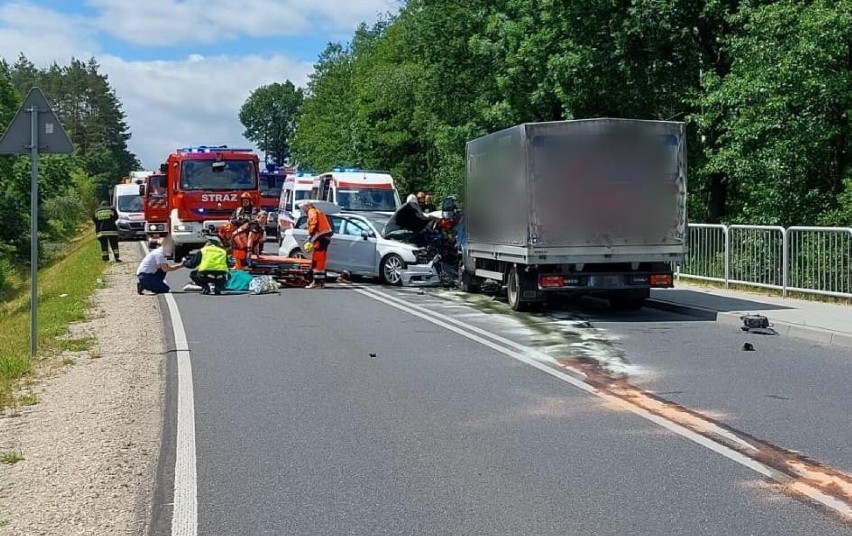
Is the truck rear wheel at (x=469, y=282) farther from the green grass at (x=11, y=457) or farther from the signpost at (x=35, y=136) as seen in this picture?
the green grass at (x=11, y=457)

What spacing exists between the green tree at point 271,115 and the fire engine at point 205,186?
122 m

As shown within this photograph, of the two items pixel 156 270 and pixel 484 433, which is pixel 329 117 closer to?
pixel 156 270

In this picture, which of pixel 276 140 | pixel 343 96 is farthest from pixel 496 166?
pixel 276 140

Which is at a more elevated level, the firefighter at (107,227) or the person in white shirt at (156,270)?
the firefighter at (107,227)

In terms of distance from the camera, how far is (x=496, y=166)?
17938 millimetres

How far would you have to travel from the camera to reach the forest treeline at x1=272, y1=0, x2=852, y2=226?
824 inches

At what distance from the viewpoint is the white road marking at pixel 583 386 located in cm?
642

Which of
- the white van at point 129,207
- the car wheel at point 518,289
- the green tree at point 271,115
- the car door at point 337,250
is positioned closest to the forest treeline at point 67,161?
the white van at point 129,207

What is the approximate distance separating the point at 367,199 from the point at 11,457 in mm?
22225

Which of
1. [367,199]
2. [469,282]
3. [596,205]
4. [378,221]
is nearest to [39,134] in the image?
[596,205]

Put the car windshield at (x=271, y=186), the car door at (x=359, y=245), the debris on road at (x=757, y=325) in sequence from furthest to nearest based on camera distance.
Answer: the car windshield at (x=271, y=186) → the car door at (x=359, y=245) → the debris on road at (x=757, y=325)

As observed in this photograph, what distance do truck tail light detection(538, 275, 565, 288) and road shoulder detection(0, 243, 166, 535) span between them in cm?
579

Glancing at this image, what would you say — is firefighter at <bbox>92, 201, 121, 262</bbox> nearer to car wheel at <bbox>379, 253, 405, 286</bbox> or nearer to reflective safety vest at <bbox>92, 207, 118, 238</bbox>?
reflective safety vest at <bbox>92, 207, 118, 238</bbox>

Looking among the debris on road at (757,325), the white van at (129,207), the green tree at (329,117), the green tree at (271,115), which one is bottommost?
the debris on road at (757,325)
